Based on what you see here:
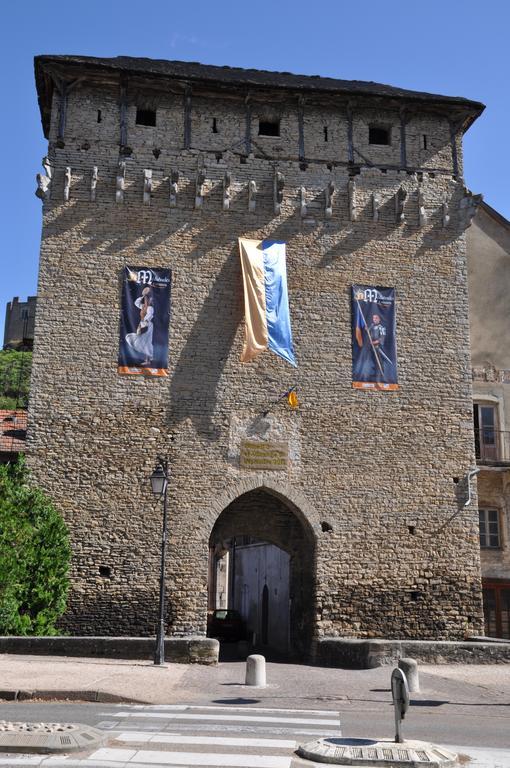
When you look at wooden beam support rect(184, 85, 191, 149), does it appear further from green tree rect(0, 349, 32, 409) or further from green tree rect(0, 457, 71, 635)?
green tree rect(0, 349, 32, 409)

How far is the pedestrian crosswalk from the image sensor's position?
6.02 meters

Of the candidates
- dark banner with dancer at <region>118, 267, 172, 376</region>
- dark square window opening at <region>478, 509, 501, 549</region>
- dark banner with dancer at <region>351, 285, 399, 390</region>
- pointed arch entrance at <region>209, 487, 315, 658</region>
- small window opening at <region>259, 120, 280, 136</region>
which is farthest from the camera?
dark square window opening at <region>478, 509, 501, 549</region>

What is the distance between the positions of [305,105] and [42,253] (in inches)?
301

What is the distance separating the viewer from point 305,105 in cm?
1953

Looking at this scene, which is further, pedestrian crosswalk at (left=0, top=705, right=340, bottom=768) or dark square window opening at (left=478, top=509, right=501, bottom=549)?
dark square window opening at (left=478, top=509, right=501, bottom=549)

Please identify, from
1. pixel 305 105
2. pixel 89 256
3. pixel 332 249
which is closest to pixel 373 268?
pixel 332 249

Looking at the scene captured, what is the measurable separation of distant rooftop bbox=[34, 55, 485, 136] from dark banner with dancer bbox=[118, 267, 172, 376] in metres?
5.03

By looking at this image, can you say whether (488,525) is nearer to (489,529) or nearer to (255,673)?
(489,529)

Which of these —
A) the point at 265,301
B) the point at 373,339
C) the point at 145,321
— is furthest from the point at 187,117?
the point at 373,339

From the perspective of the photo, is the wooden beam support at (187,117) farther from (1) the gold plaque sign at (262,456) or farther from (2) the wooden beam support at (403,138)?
(1) the gold plaque sign at (262,456)

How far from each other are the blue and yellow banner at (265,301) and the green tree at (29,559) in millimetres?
5496

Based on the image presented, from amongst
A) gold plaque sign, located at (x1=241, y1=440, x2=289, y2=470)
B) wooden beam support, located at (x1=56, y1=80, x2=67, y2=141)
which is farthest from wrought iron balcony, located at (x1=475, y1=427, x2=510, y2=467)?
wooden beam support, located at (x1=56, y1=80, x2=67, y2=141)

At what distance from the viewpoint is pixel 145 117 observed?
63.5ft

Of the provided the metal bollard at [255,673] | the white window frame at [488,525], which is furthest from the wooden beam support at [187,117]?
the metal bollard at [255,673]
